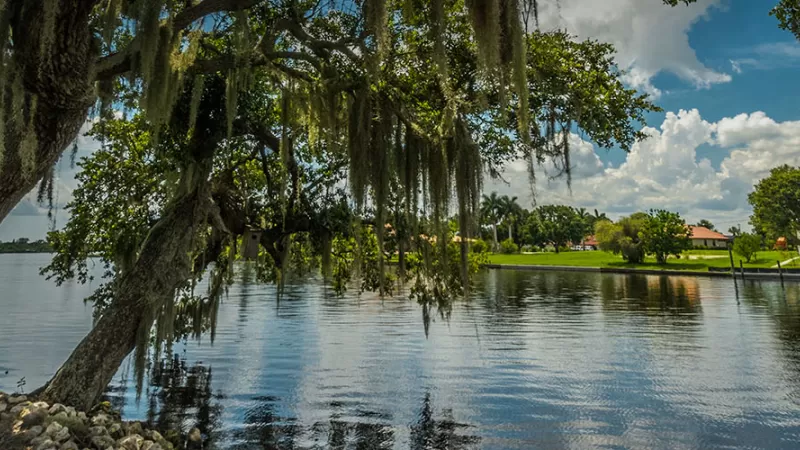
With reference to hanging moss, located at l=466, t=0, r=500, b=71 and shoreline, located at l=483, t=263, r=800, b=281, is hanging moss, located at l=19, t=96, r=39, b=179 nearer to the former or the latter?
hanging moss, located at l=466, t=0, r=500, b=71

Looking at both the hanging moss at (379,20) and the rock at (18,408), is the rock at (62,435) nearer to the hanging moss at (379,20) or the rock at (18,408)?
the rock at (18,408)

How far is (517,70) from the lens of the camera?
12.3 feet

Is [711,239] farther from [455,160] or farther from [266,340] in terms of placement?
[455,160]

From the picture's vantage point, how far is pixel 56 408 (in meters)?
4.55

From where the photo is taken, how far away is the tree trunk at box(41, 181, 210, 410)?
16.9ft

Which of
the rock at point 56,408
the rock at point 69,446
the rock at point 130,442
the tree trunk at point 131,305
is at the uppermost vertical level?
the tree trunk at point 131,305

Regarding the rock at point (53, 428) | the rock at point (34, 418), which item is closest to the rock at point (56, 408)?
the rock at point (34, 418)

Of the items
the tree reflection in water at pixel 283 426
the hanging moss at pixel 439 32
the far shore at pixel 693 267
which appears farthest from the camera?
the far shore at pixel 693 267

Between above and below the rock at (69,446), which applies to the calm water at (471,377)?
below

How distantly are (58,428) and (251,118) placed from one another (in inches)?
172

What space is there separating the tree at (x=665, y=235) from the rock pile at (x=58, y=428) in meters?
51.3

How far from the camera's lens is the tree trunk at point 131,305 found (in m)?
5.15

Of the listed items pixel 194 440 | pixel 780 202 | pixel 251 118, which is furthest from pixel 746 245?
pixel 194 440

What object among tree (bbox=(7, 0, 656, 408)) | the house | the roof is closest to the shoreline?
tree (bbox=(7, 0, 656, 408))
